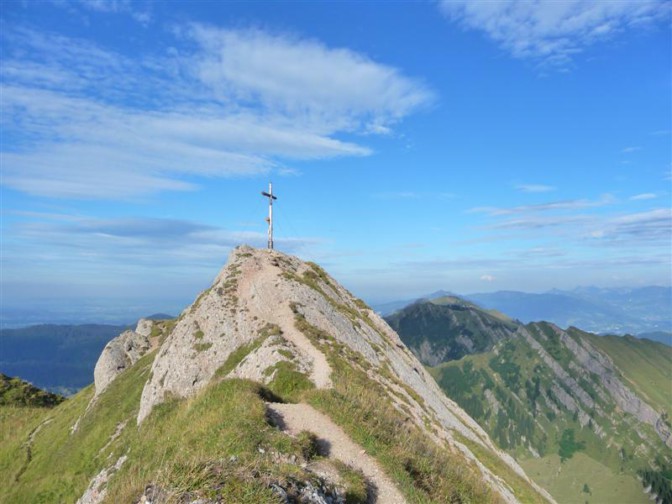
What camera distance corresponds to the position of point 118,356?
228 ft

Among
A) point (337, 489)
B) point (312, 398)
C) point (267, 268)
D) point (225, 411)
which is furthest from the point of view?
point (267, 268)

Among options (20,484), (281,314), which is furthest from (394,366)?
(20,484)

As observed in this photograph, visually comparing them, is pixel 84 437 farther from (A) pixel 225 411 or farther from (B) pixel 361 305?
(B) pixel 361 305

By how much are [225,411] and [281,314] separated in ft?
88.0

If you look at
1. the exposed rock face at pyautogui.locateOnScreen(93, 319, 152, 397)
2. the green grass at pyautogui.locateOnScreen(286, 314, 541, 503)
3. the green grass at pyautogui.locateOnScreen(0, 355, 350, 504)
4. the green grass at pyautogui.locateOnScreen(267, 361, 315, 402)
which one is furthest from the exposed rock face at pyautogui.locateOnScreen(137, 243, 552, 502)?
the exposed rock face at pyautogui.locateOnScreen(93, 319, 152, 397)

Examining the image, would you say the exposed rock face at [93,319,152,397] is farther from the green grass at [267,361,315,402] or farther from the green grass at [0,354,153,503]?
the green grass at [267,361,315,402]

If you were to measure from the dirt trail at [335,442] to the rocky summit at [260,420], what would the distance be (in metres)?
0.10

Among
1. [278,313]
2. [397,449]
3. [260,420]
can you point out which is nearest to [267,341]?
[278,313]

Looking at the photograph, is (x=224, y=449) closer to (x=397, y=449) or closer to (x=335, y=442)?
(x=335, y=442)

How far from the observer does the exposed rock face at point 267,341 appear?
141 feet

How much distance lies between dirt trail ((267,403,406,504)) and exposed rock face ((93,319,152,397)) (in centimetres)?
Result: 5103

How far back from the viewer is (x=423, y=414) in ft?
159

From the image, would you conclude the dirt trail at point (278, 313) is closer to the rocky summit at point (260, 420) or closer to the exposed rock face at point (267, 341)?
the exposed rock face at point (267, 341)

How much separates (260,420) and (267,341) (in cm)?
2060
